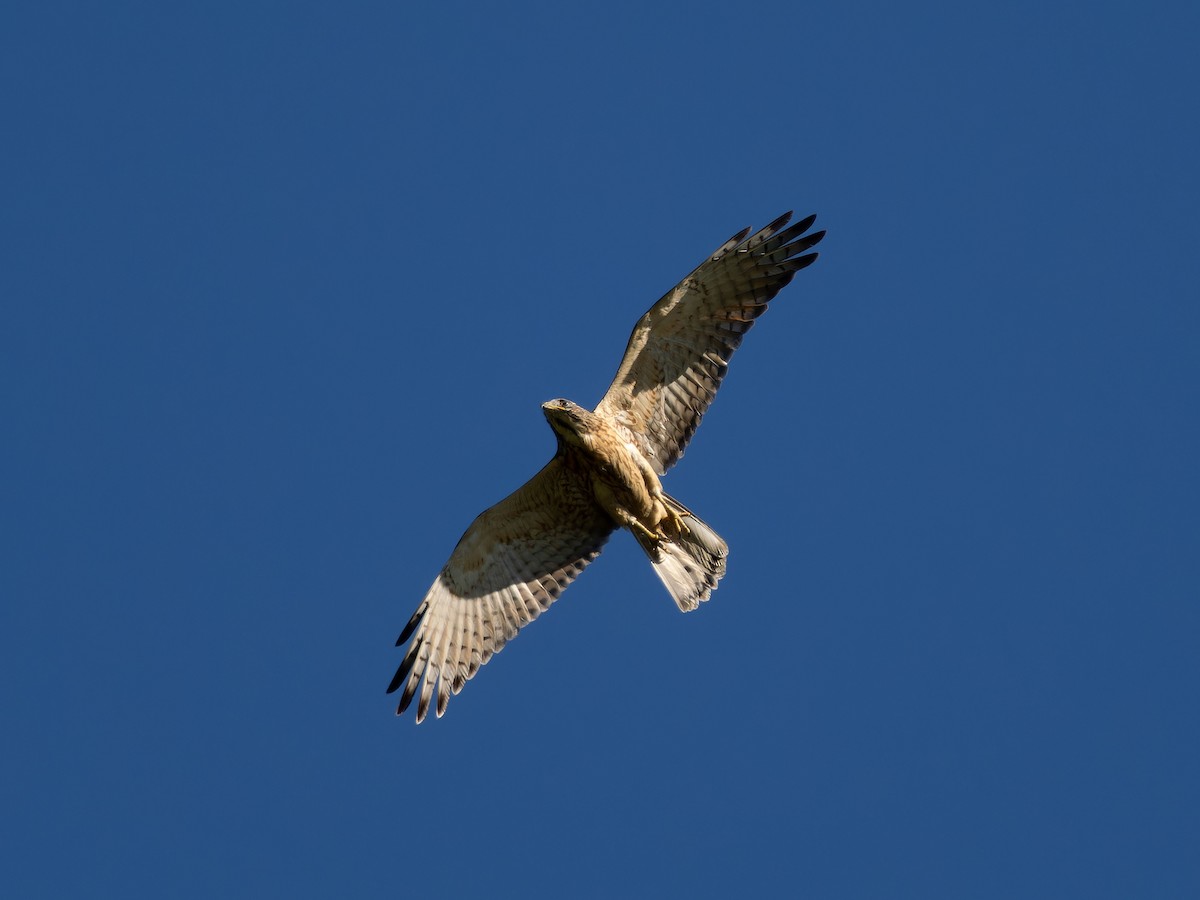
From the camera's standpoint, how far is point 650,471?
13.2 meters

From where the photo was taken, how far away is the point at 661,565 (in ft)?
44.7

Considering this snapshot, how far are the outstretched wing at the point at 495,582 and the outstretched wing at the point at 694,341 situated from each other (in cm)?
77

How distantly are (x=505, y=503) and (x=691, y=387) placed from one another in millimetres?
1723

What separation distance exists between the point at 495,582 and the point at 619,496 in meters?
1.35

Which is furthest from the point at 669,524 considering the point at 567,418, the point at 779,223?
the point at 779,223

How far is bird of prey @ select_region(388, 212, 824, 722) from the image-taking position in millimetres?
13164

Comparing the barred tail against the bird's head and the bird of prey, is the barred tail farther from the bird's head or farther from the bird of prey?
the bird's head

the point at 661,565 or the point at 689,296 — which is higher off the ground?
the point at 689,296

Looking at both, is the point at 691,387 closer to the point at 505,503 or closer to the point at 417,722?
the point at 505,503

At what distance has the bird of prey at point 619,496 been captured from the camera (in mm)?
13164

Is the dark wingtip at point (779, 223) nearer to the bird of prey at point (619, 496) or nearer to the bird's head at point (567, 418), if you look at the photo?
the bird of prey at point (619, 496)

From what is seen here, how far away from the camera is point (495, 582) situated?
546 inches

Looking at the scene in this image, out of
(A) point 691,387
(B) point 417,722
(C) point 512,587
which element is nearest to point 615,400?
(A) point 691,387

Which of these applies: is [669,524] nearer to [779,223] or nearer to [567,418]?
[567,418]
